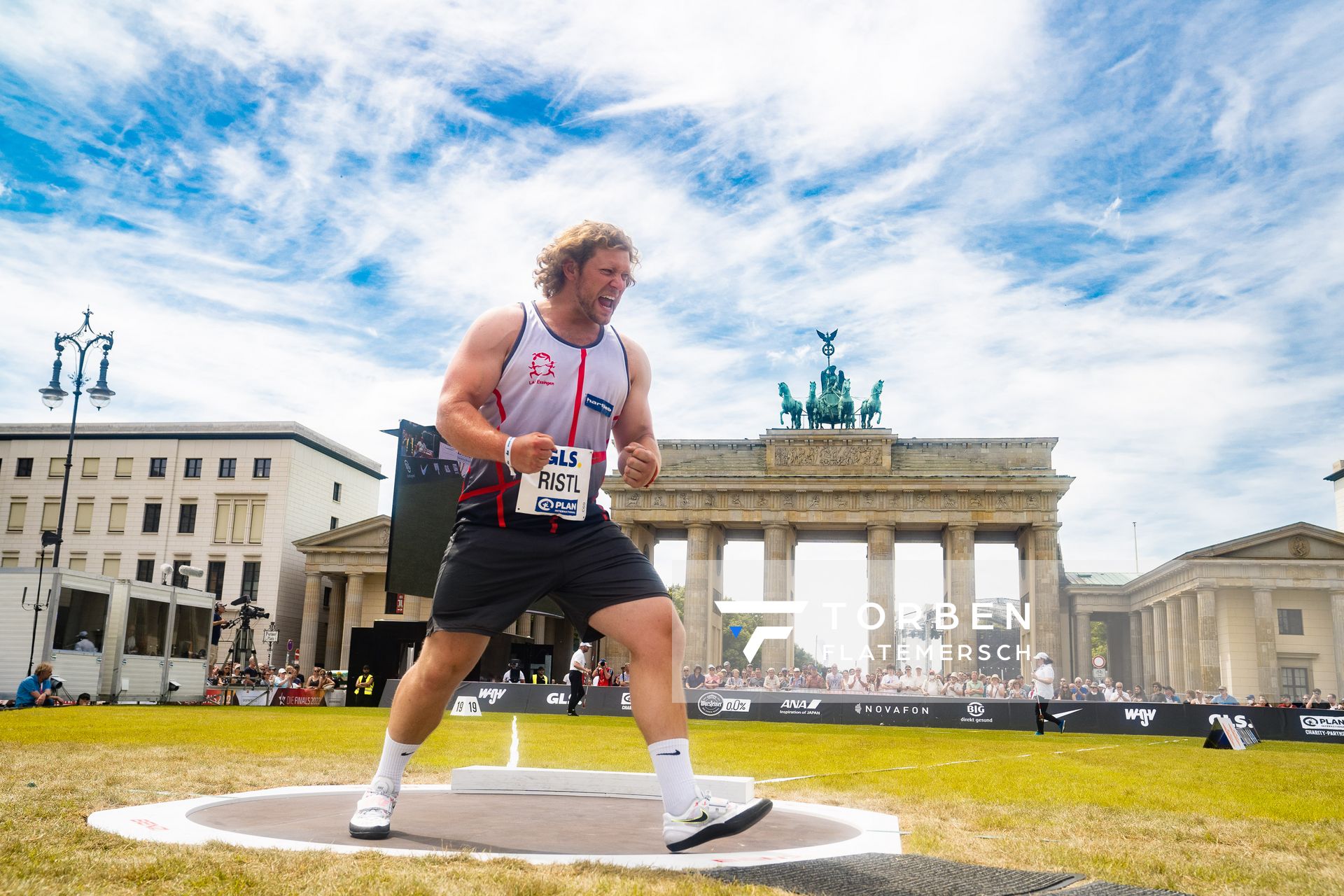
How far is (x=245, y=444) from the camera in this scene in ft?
206

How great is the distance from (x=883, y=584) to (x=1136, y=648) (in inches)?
712

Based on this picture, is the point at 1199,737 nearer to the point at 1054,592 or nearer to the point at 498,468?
the point at 498,468

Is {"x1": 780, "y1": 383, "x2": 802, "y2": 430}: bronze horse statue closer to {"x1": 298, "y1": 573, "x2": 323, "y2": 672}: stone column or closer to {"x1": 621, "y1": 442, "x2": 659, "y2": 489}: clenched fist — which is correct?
{"x1": 298, "y1": 573, "x2": 323, "y2": 672}: stone column

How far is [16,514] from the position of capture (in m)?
64.4

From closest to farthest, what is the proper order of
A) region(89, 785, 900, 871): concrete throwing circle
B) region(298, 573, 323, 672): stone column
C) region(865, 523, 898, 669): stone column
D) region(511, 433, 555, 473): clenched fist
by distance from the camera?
region(511, 433, 555, 473): clenched fist, region(89, 785, 900, 871): concrete throwing circle, region(865, 523, 898, 669): stone column, region(298, 573, 323, 672): stone column

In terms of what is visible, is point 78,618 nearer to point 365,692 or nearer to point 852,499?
point 365,692

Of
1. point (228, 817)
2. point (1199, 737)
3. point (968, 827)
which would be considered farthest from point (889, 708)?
point (228, 817)

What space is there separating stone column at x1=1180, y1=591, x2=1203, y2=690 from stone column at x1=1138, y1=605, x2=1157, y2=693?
565 centimetres

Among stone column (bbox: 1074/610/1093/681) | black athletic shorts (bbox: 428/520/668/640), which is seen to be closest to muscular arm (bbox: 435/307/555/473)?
black athletic shorts (bbox: 428/520/668/640)

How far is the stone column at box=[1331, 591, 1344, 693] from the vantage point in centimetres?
5009

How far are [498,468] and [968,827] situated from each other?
2.98 metres

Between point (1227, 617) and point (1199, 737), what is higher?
point (1227, 617)

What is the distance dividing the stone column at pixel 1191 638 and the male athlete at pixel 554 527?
53.7 m

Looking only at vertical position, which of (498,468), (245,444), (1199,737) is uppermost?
(245,444)
